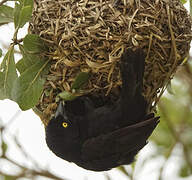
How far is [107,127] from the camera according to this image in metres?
1.99

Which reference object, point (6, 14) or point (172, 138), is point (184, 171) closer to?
point (172, 138)

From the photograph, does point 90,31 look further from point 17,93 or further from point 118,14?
point 17,93

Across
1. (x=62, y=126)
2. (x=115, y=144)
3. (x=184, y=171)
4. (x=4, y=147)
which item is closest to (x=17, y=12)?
(x=62, y=126)

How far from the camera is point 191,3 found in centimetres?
218

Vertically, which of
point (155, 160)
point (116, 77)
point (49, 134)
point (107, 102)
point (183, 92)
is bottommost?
point (155, 160)

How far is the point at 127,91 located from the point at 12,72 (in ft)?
1.62

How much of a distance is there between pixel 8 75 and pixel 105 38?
441mm

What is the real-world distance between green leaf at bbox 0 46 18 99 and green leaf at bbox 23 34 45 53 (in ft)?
0.24

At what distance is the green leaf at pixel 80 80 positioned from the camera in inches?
75.6

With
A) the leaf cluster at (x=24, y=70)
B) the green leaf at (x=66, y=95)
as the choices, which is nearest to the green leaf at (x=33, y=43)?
the leaf cluster at (x=24, y=70)

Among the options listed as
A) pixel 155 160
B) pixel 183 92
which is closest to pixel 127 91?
pixel 155 160

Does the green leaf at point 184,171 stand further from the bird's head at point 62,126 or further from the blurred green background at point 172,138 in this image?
the bird's head at point 62,126

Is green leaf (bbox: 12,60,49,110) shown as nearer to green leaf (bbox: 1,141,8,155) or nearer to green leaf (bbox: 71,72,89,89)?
green leaf (bbox: 71,72,89,89)

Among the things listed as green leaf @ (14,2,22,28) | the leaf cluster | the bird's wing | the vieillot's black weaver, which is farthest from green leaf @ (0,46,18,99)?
the bird's wing
